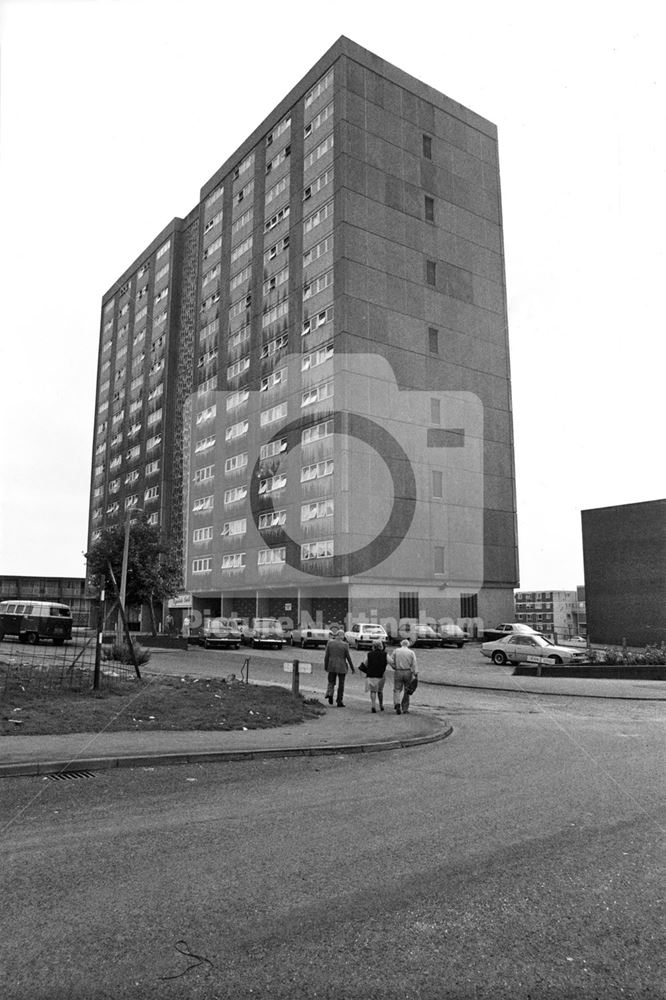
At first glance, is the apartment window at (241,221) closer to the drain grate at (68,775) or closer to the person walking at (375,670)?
the person walking at (375,670)

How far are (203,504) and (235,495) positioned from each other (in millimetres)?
5914

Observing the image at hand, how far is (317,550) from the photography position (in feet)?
170

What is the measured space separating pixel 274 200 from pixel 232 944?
6696cm

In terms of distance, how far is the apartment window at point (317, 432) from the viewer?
5256 centimetres

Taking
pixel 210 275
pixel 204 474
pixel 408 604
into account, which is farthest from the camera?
pixel 210 275

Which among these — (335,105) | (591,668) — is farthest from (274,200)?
(591,668)

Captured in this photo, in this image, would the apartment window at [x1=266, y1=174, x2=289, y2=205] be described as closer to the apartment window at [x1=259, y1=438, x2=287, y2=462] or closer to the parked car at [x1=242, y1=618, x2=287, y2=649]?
the apartment window at [x1=259, y1=438, x2=287, y2=462]

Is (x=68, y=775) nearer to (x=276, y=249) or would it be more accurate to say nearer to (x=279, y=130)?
(x=276, y=249)

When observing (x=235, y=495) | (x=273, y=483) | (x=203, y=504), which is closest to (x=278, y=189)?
(x=273, y=483)

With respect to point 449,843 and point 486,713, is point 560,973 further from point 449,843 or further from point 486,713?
point 486,713

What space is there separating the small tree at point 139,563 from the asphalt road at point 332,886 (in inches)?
1653

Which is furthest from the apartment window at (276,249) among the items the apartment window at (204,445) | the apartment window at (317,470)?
Result: the apartment window at (317,470)

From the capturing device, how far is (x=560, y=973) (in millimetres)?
3838

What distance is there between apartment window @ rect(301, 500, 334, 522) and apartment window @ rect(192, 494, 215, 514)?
14500 millimetres
